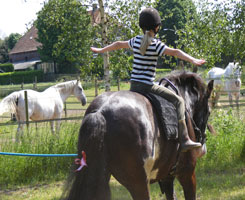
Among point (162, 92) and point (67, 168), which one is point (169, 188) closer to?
point (162, 92)

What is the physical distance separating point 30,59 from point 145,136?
237 feet

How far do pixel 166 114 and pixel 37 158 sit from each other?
412cm

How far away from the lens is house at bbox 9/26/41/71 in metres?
70.8

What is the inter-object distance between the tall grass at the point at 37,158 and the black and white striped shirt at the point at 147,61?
3.90 metres

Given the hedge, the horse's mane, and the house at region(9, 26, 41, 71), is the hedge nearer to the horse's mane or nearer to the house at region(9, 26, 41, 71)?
the house at region(9, 26, 41, 71)

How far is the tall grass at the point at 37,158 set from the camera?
671 centimetres

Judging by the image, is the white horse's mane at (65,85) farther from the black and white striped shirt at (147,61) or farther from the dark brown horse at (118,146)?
the dark brown horse at (118,146)

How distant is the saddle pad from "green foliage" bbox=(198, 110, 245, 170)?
152 inches

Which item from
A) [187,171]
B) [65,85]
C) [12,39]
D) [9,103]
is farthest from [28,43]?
[187,171]

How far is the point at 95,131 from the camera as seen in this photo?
3.02 metres

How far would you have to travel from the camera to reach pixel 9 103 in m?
9.77

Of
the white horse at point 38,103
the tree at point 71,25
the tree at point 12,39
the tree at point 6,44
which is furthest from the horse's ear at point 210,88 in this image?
the tree at point 12,39

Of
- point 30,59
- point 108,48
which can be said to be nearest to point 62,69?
point 30,59

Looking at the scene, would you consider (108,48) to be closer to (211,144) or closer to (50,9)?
(211,144)
